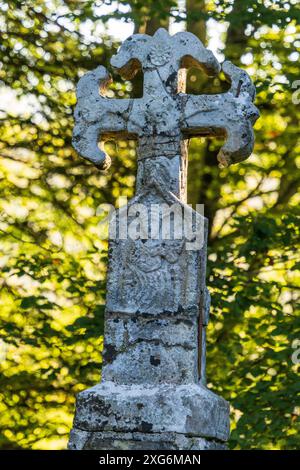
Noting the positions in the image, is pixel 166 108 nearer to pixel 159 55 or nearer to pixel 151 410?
pixel 159 55

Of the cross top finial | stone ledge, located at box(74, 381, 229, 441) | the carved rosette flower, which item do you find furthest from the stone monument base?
the carved rosette flower

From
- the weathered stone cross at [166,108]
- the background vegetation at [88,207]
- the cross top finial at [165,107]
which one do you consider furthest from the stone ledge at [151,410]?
the background vegetation at [88,207]

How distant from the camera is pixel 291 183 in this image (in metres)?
12.3

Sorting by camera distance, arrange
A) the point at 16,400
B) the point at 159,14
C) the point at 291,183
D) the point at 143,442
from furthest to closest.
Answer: the point at 291,183
the point at 16,400
the point at 159,14
the point at 143,442

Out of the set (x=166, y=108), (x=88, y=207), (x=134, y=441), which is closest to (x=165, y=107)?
(x=166, y=108)

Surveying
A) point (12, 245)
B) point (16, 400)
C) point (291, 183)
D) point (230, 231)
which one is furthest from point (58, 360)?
point (291, 183)

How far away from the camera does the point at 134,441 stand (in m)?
4.96

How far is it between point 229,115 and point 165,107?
1.11 ft

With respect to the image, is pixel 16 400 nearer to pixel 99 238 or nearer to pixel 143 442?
pixel 99 238

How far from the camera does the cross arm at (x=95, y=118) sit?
5648mm

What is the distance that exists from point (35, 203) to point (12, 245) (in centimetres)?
54

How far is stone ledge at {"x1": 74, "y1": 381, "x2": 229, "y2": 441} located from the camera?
493 centimetres

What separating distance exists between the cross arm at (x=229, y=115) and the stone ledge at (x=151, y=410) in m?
1.24

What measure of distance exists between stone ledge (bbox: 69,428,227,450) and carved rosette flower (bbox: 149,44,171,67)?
75.9 inches
